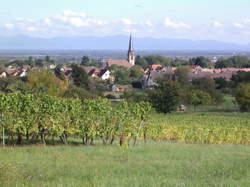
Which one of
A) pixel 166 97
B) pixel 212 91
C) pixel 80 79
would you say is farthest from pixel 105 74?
pixel 166 97

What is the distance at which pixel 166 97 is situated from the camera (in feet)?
202

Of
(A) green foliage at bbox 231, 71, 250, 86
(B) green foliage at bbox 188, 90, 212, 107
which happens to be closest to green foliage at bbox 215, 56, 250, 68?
(A) green foliage at bbox 231, 71, 250, 86

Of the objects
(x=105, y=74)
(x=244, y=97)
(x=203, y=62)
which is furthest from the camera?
(x=203, y=62)

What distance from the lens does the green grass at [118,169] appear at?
26.3 feet

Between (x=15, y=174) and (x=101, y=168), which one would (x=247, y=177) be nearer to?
(x=101, y=168)

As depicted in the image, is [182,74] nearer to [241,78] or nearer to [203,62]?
[241,78]

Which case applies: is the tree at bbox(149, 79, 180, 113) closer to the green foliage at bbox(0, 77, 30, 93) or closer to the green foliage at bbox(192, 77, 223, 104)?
the green foliage at bbox(192, 77, 223, 104)

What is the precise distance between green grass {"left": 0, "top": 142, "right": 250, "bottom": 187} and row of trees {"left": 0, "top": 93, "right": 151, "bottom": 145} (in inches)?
103

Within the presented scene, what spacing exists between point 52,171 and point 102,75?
4862 inches

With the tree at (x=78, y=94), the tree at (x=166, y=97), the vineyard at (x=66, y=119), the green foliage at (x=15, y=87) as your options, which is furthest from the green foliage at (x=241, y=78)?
the vineyard at (x=66, y=119)

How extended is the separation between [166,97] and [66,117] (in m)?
45.0

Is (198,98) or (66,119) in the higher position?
(66,119)

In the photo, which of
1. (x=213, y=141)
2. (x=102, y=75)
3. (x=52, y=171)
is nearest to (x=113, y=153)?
(x=52, y=171)

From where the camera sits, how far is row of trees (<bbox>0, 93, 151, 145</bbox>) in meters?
16.5
